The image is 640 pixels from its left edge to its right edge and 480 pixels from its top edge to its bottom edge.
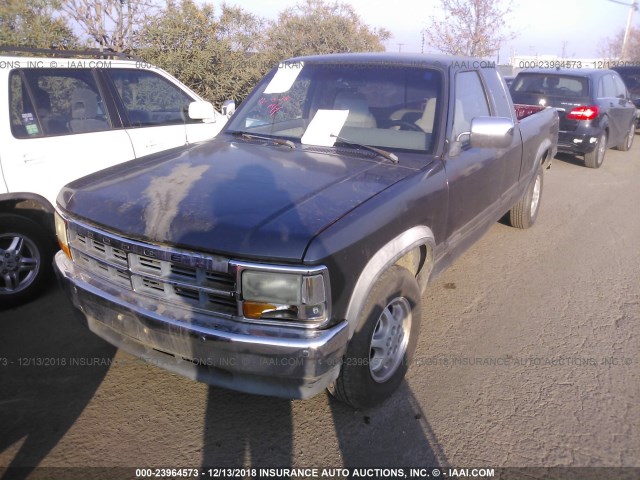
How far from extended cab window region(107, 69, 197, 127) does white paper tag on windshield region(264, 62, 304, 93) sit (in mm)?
1281

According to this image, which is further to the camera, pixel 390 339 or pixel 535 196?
pixel 535 196

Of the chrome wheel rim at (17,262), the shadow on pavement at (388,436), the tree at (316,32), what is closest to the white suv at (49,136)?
the chrome wheel rim at (17,262)

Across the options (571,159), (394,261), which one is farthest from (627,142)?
(394,261)

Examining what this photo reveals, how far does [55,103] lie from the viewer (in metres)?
4.29

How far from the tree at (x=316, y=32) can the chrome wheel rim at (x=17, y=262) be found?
27.1ft

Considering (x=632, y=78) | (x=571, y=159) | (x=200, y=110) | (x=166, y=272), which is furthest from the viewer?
(x=632, y=78)

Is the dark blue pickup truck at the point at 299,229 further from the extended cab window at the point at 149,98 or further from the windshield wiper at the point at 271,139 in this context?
the extended cab window at the point at 149,98

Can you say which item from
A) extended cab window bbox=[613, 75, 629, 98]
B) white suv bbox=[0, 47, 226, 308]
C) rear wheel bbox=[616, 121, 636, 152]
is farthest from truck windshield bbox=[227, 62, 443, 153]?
rear wheel bbox=[616, 121, 636, 152]

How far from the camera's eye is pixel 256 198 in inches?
102

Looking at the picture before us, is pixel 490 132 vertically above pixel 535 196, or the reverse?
pixel 490 132

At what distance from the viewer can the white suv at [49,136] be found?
392 centimetres

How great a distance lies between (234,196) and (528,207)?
13.7 feet

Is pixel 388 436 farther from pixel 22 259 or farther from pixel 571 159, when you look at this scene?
pixel 571 159

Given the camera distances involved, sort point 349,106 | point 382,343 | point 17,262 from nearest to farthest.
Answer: point 382,343
point 349,106
point 17,262
